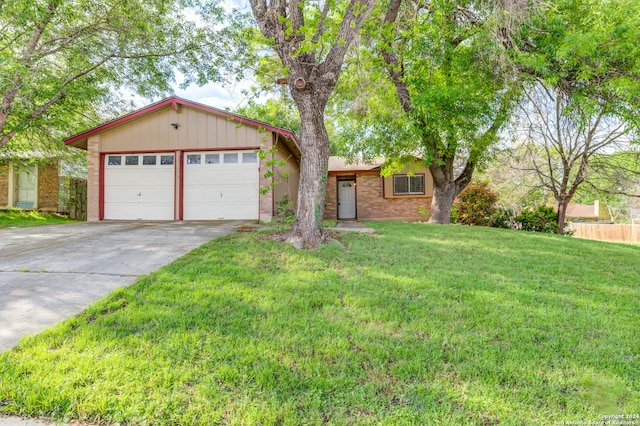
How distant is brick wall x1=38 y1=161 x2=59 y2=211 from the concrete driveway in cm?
910

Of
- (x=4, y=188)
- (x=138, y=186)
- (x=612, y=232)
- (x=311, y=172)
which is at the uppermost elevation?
(x=4, y=188)

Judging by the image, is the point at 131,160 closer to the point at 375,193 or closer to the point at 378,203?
the point at 375,193

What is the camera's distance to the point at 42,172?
596 inches

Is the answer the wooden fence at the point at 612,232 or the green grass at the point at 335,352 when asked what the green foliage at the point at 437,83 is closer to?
the green grass at the point at 335,352

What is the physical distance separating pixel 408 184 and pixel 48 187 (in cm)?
1713

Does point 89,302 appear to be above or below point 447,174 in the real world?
below

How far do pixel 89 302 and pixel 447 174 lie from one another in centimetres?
1108

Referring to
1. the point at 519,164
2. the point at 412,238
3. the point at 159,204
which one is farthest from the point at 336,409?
the point at 519,164

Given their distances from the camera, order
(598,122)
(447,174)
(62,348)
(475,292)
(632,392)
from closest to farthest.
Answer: (632,392) < (62,348) < (475,292) < (598,122) < (447,174)

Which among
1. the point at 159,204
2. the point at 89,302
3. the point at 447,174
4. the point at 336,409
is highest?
the point at 447,174

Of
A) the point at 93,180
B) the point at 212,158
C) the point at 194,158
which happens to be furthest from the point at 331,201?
the point at 93,180

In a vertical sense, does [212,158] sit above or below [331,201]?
above

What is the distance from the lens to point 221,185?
34.8 ft

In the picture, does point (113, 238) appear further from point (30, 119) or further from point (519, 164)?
point (519, 164)
